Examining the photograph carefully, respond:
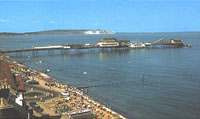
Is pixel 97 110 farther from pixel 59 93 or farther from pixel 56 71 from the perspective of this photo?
pixel 56 71

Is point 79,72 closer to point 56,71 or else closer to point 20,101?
point 56,71

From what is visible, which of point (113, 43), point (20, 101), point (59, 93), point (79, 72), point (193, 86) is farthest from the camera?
point (113, 43)

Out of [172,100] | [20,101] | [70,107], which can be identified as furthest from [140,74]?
[20,101]

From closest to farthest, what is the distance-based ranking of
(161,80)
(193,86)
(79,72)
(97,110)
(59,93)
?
(97,110) < (59,93) < (193,86) < (161,80) < (79,72)

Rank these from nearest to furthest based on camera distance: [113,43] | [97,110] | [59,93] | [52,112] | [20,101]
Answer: [20,101], [52,112], [97,110], [59,93], [113,43]

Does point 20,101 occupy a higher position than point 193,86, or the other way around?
point 20,101

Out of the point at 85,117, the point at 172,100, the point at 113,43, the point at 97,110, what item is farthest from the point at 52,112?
the point at 113,43

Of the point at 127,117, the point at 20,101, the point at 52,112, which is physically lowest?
the point at 127,117

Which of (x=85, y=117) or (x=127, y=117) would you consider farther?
(x=127, y=117)

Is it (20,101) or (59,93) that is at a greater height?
(20,101)
